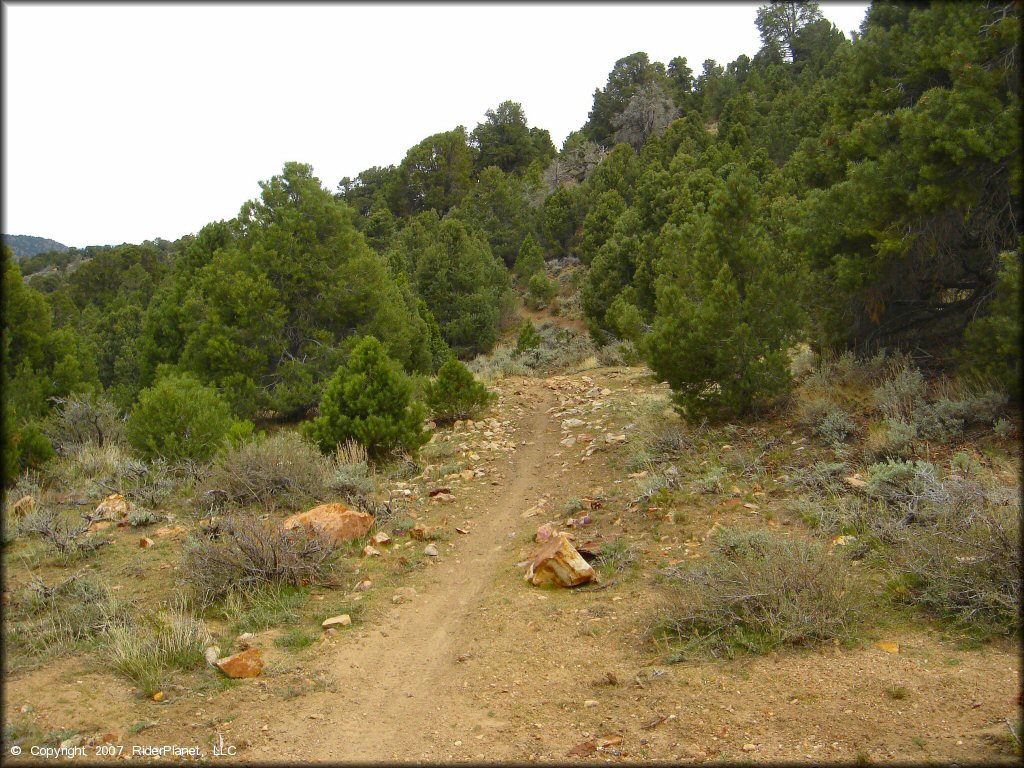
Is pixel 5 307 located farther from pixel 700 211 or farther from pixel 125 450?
pixel 700 211

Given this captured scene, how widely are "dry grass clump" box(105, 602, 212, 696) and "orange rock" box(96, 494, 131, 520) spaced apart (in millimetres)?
3274

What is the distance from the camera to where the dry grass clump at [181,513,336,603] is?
19.0ft

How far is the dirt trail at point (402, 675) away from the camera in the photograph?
3723 mm

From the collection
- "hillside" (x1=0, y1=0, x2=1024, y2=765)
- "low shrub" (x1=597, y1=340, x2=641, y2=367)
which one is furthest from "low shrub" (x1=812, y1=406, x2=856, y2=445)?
"low shrub" (x1=597, y1=340, x2=641, y2=367)

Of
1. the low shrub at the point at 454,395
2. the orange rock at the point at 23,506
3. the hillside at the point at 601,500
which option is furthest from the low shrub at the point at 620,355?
the orange rock at the point at 23,506

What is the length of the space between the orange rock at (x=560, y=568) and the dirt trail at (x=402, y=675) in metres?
0.54

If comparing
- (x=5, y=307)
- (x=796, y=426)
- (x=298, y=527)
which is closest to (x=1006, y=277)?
(x=796, y=426)

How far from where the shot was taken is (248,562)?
19.4ft

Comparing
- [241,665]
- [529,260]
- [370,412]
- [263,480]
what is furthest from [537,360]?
[529,260]

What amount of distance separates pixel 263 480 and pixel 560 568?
413 cm

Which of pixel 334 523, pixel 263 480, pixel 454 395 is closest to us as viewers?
pixel 334 523

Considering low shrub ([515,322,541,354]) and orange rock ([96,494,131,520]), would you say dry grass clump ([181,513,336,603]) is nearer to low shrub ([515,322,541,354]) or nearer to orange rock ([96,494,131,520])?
orange rock ([96,494,131,520])

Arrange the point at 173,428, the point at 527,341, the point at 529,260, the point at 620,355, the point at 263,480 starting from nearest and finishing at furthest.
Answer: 1. the point at 263,480
2. the point at 173,428
3. the point at 620,355
4. the point at 527,341
5. the point at 529,260

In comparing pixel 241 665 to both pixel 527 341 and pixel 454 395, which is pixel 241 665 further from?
pixel 527 341
